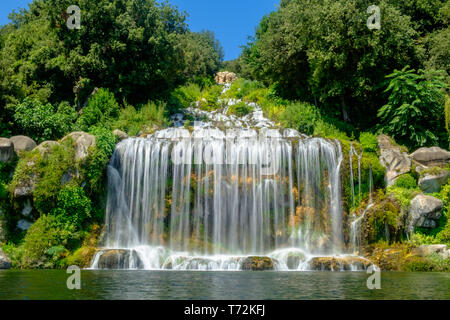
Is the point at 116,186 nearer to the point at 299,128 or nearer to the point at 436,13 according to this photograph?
the point at 299,128

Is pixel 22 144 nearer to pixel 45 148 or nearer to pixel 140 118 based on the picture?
pixel 45 148

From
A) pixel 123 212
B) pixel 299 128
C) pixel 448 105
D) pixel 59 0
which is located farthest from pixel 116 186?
pixel 448 105

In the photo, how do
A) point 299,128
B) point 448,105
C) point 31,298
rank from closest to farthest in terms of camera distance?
point 31,298, point 448,105, point 299,128

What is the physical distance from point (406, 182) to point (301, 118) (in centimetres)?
897

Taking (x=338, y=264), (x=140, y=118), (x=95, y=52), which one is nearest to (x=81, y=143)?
(x=140, y=118)

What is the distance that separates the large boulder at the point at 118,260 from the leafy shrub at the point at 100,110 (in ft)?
33.6

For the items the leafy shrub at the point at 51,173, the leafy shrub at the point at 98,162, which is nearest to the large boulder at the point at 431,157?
the leafy shrub at the point at 98,162

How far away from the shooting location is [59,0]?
28234 mm

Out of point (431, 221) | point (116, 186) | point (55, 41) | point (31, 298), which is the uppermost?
point (55, 41)

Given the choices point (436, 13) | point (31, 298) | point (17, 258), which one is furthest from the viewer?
point (436, 13)

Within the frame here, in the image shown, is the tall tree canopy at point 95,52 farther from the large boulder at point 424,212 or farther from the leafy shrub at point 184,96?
the large boulder at point 424,212

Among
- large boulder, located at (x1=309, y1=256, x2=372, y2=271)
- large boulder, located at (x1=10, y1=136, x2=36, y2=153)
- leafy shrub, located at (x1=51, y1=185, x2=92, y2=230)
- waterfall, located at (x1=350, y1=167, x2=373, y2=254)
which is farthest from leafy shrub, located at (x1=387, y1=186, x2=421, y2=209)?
large boulder, located at (x1=10, y1=136, x2=36, y2=153)

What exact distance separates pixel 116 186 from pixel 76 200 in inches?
95.6

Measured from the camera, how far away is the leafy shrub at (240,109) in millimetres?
31339
